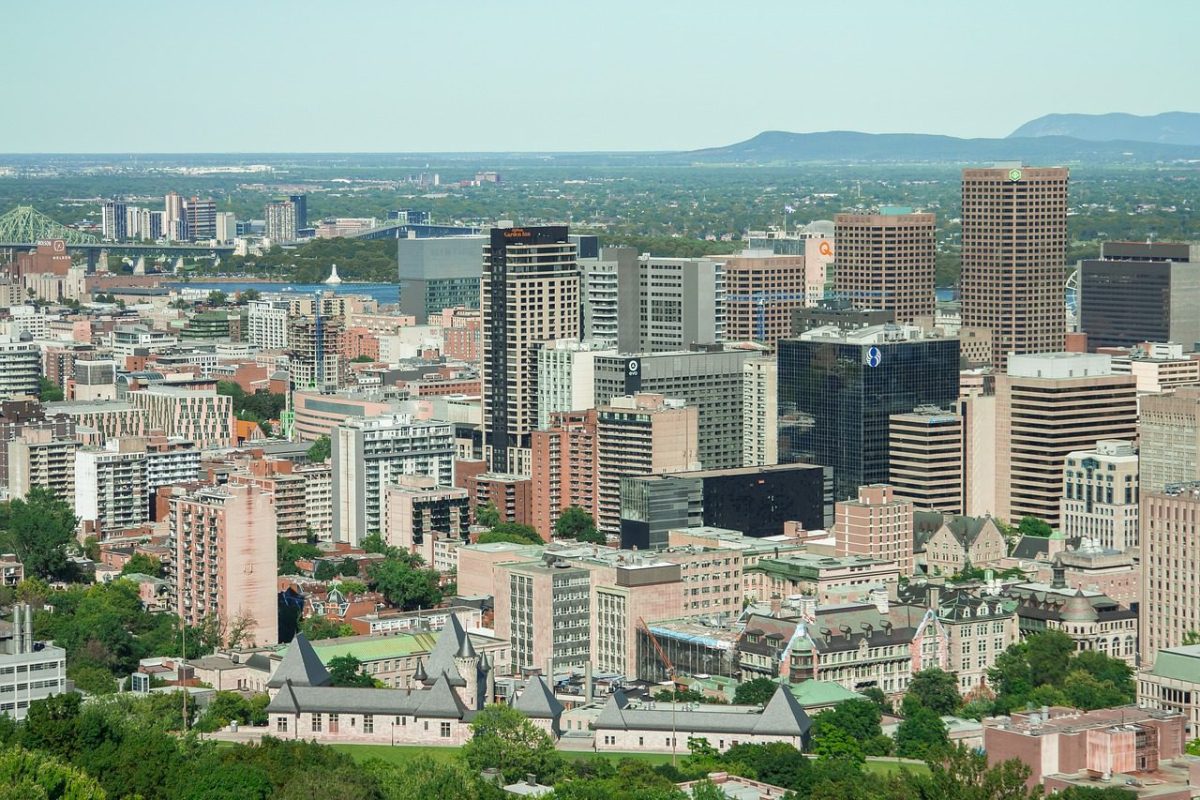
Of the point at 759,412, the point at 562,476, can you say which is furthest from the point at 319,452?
the point at 759,412

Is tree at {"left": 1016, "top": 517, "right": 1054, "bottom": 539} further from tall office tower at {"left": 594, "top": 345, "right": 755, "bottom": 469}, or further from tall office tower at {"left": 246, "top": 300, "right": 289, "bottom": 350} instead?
tall office tower at {"left": 246, "top": 300, "right": 289, "bottom": 350}

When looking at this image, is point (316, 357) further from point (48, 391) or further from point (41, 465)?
point (41, 465)

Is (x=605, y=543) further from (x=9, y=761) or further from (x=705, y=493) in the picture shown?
(x=9, y=761)

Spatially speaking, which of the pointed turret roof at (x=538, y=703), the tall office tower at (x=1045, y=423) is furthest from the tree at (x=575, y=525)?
the pointed turret roof at (x=538, y=703)

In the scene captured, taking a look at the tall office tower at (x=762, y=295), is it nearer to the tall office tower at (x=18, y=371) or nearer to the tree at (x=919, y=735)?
the tall office tower at (x=18, y=371)

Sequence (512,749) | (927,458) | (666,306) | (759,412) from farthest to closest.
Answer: (666,306)
(759,412)
(927,458)
(512,749)

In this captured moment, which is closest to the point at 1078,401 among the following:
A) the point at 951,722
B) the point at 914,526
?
the point at 914,526
